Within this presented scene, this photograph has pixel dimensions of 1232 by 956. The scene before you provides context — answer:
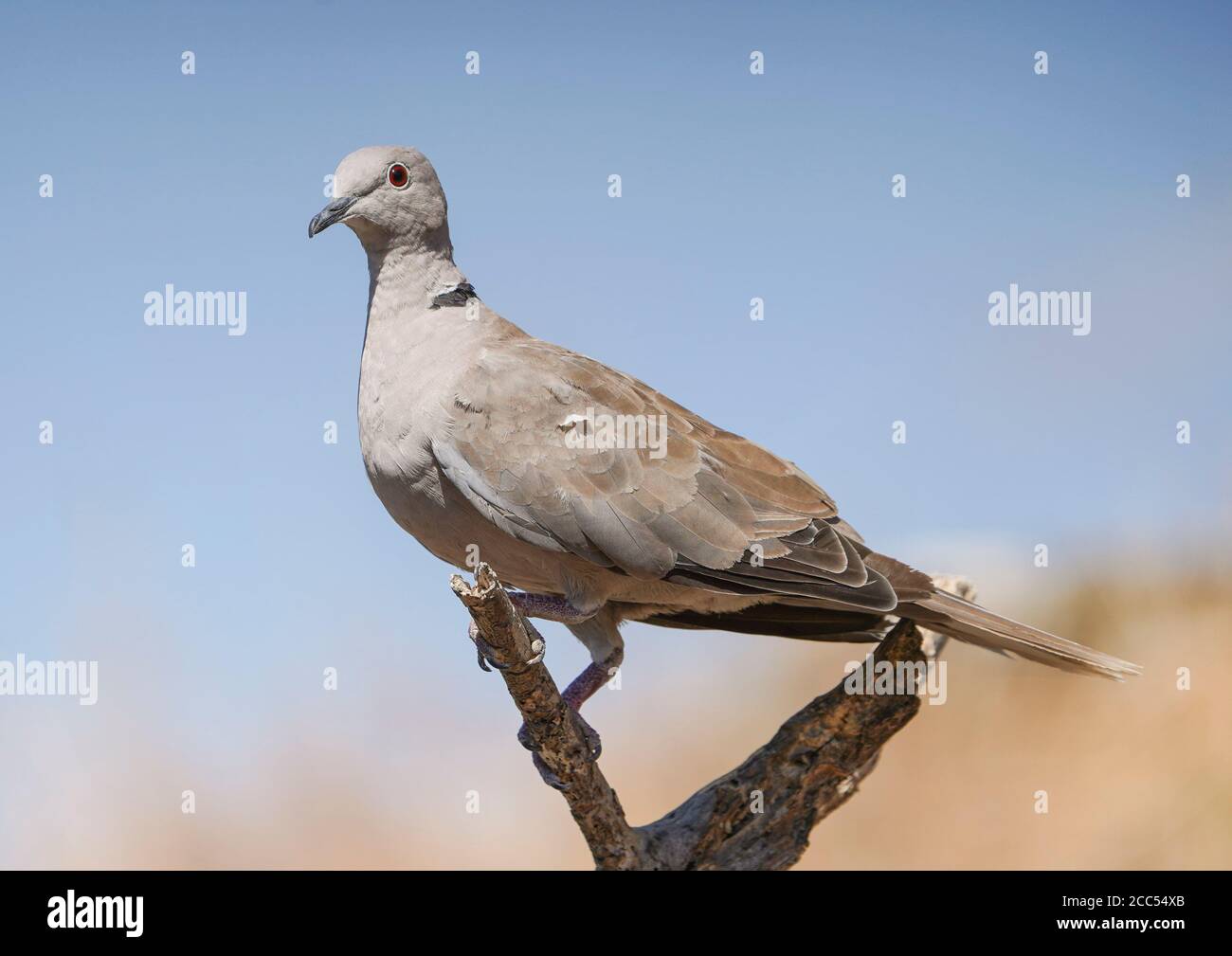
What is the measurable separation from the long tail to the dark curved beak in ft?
11.0

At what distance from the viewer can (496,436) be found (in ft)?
16.1

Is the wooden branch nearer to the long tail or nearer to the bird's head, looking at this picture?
the long tail

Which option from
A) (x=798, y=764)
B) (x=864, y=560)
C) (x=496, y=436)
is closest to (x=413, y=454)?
(x=496, y=436)

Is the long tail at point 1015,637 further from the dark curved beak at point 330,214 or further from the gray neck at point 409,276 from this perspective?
the dark curved beak at point 330,214

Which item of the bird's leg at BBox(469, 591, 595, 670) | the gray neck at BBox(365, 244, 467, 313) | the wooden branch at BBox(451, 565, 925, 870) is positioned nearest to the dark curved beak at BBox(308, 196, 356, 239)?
the gray neck at BBox(365, 244, 467, 313)

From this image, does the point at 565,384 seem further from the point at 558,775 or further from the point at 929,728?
the point at 929,728

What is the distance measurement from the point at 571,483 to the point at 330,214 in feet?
6.00

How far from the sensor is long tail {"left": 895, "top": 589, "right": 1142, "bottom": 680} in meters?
5.15

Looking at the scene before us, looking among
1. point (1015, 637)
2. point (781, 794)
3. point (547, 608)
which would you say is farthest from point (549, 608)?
point (1015, 637)

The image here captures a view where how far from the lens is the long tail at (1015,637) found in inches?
203

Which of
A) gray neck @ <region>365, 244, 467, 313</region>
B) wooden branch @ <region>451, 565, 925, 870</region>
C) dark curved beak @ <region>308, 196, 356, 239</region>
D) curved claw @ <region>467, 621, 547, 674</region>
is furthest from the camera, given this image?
wooden branch @ <region>451, 565, 925, 870</region>

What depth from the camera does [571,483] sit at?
4.98 metres

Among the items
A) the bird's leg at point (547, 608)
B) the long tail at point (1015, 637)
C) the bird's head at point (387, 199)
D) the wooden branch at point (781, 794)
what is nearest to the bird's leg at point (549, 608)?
the bird's leg at point (547, 608)

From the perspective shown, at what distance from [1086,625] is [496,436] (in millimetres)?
10065
